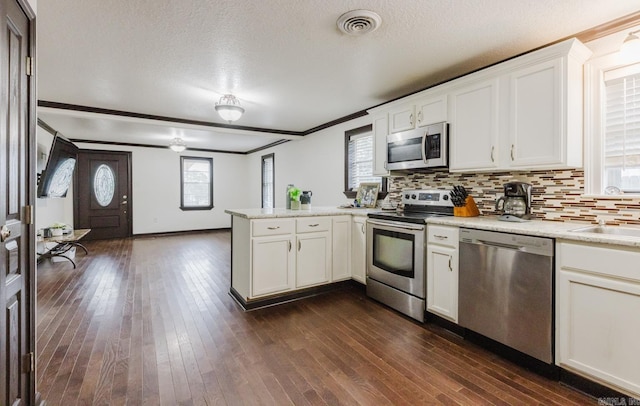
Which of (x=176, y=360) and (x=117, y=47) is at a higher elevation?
(x=117, y=47)

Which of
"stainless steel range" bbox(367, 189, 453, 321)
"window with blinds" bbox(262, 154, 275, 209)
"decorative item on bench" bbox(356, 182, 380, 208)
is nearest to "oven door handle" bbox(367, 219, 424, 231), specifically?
"stainless steel range" bbox(367, 189, 453, 321)

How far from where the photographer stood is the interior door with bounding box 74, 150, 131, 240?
7004mm

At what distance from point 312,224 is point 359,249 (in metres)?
0.65

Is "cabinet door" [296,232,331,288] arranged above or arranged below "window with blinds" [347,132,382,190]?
below

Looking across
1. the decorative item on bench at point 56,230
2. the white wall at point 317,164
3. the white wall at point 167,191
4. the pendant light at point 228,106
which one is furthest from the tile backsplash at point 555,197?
the white wall at point 167,191

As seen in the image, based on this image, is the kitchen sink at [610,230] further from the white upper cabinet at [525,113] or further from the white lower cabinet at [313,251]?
the white lower cabinet at [313,251]

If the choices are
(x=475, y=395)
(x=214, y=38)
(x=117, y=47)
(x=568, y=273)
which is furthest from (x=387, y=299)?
(x=117, y=47)

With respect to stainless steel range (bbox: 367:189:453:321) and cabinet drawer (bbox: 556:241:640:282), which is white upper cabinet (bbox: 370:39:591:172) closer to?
stainless steel range (bbox: 367:189:453:321)

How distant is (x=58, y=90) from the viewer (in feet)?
11.5

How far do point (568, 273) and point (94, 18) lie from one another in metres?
3.52

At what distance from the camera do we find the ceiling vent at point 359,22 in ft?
6.60

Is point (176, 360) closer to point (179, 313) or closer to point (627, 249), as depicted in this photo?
point (179, 313)

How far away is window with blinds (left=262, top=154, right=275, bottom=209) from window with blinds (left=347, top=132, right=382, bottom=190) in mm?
3222

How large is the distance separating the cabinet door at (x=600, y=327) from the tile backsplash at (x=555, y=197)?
0.73 meters
